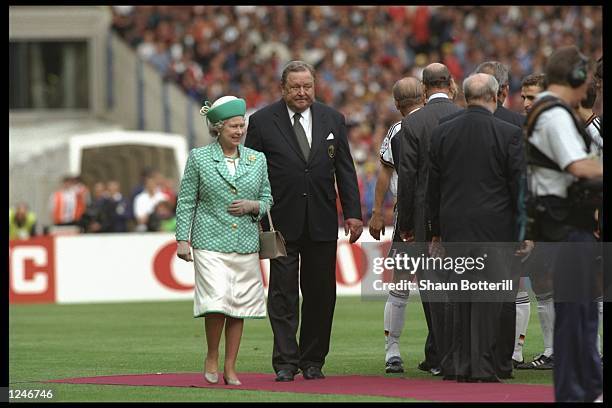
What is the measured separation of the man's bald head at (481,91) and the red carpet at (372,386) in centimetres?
203

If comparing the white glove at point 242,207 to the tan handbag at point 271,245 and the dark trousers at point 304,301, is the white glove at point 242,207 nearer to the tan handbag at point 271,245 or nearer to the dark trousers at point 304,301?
the tan handbag at point 271,245

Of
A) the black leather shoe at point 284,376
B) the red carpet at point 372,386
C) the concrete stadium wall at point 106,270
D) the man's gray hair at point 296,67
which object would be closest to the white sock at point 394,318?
the red carpet at point 372,386

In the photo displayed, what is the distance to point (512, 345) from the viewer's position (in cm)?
1198

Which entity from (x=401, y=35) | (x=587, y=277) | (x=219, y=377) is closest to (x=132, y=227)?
(x=401, y=35)

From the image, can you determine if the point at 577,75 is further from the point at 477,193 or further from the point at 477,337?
the point at 477,337

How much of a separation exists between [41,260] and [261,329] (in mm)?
6169

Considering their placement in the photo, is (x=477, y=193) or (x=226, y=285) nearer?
(x=477, y=193)

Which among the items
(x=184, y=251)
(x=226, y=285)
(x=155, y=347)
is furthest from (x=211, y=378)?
(x=155, y=347)

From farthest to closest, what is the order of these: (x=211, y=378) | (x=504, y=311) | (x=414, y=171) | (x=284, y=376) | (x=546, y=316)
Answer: (x=546, y=316), (x=414, y=171), (x=504, y=311), (x=284, y=376), (x=211, y=378)

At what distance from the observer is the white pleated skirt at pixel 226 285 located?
37.2 ft

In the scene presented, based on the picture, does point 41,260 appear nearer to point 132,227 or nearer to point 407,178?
point 132,227

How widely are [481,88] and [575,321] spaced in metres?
2.48

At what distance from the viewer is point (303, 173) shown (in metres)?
12.1

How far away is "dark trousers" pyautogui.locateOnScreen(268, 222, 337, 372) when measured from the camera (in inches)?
472
